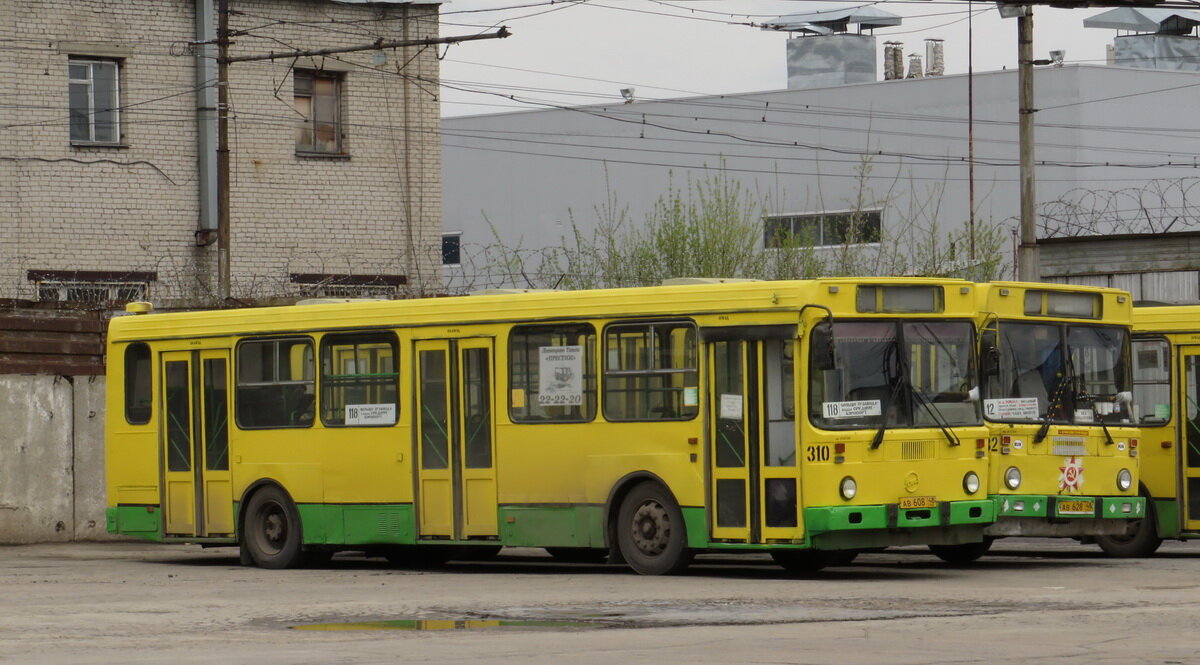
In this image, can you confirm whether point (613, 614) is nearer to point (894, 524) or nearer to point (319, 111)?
point (894, 524)

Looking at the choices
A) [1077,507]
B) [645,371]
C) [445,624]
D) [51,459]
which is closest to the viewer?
[445,624]

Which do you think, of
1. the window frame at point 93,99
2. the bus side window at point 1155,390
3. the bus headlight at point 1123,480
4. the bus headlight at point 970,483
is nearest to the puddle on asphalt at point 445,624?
the bus headlight at point 970,483

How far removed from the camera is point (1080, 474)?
18.7 m

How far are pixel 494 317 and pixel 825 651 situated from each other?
27.4 ft

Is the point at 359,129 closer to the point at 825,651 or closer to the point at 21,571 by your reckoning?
the point at 21,571

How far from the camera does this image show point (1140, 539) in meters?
20.4

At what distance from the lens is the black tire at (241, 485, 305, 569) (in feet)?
67.5

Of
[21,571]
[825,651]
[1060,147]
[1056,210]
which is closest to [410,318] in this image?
[21,571]

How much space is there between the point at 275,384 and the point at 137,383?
2.03m

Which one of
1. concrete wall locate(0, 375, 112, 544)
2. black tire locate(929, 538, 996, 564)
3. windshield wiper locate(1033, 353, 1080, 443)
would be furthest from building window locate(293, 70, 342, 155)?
windshield wiper locate(1033, 353, 1080, 443)

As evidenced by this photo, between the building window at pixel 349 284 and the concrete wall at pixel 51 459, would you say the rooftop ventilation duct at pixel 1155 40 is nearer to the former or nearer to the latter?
the building window at pixel 349 284

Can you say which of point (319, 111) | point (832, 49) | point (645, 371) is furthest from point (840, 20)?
point (645, 371)

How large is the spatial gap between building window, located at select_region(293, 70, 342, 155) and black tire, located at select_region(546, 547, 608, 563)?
1467 cm

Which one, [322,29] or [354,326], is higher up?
[322,29]
